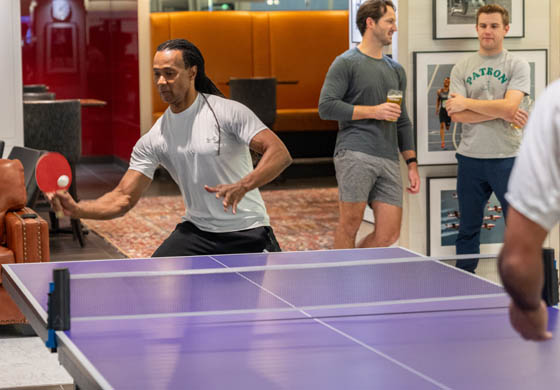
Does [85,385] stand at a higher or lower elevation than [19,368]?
higher

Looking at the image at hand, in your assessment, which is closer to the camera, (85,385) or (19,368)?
(85,385)

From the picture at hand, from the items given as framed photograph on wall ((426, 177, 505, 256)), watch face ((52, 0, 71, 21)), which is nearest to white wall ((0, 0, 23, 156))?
framed photograph on wall ((426, 177, 505, 256))

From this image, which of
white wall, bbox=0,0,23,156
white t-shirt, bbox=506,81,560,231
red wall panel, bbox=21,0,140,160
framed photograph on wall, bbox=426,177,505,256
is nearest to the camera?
white t-shirt, bbox=506,81,560,231

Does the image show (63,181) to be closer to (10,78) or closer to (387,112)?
(387,112)

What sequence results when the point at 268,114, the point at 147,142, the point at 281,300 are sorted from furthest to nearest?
the point at 268,114 < the point at 147,142 < the point at 281,300

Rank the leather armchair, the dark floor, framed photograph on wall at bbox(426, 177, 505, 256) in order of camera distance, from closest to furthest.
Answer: the leather armchair → framed photograph on wall at bbox(426, 177, 505, 256) → the dark floor

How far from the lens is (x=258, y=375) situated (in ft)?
6.89

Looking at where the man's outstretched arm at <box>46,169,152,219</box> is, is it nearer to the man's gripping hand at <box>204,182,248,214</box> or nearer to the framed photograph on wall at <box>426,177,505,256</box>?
the man's gripping hand at <box>204,182,248,214</box>

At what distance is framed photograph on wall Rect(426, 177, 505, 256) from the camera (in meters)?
6.06

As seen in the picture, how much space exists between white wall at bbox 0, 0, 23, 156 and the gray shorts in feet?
11.2

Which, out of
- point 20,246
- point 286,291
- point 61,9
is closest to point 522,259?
point 286,291

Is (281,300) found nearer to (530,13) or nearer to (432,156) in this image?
(432,156)

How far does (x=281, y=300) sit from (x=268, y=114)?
864cm

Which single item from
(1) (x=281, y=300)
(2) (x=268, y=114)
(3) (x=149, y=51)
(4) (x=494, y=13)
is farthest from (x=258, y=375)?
(3) (x=149, y=51)
